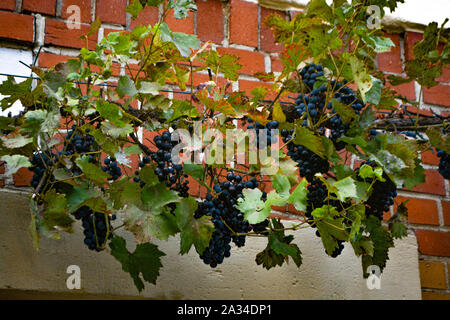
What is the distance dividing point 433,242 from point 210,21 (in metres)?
0.93

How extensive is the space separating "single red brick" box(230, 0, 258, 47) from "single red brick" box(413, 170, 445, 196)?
0.66 meters

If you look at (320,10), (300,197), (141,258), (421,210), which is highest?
(320,10)

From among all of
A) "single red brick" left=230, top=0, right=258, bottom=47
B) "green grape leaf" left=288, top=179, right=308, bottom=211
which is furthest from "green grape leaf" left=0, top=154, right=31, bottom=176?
"single red brick" left=230, top=0, right=258, bottom=47

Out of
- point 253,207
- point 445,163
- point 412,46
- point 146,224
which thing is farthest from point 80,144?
point 412,46

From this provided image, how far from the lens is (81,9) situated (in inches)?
52.4

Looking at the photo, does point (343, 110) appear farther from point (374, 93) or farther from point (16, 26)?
point (16, 26)

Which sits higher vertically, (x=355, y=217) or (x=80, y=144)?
(x=80, y=144)

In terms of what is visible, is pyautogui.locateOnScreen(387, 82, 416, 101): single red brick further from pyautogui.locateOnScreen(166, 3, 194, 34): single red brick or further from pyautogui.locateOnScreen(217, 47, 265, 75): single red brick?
pyautogui.locateOnScreen(166, 3, 194, 34): single red brick

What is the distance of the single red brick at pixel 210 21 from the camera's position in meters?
1.43

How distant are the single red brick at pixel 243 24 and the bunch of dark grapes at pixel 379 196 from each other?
597 mm
